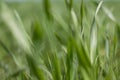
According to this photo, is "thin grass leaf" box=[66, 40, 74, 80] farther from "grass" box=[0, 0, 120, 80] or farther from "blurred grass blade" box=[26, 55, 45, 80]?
"blurred grass blade" box=[26, 55, 45, 80]

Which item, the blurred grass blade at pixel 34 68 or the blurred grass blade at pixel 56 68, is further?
the blurred grass blade at pixel 56 68

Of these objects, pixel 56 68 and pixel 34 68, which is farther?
pixel 56 68

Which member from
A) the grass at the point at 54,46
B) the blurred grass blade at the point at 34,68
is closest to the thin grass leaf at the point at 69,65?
the grass at the point at 54,46

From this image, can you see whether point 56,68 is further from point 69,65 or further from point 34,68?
point 34,68

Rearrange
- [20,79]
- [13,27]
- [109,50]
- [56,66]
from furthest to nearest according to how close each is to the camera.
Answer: [109,50] < [20,79] < [56,66] < [13,27]

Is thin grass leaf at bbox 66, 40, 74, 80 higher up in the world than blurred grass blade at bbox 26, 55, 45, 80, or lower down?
lower down

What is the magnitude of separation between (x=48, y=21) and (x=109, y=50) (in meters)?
0.47

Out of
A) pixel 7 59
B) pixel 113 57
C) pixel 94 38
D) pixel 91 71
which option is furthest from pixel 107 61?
pixel 7 59

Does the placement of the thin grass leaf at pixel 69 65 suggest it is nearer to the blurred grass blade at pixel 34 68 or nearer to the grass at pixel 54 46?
the grass at pixel 54 46

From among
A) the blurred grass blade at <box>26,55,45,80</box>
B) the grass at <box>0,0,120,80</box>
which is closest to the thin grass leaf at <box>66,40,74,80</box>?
the grass at <box>0,0,120,80</box>

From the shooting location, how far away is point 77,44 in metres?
0.77

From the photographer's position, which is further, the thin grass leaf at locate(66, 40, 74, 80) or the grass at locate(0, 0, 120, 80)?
the thin grass leaf at locate(66, 40, 74, 80)

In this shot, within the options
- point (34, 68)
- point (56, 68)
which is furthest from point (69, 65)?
point (34, 68)

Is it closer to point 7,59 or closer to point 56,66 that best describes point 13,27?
point 56,66
